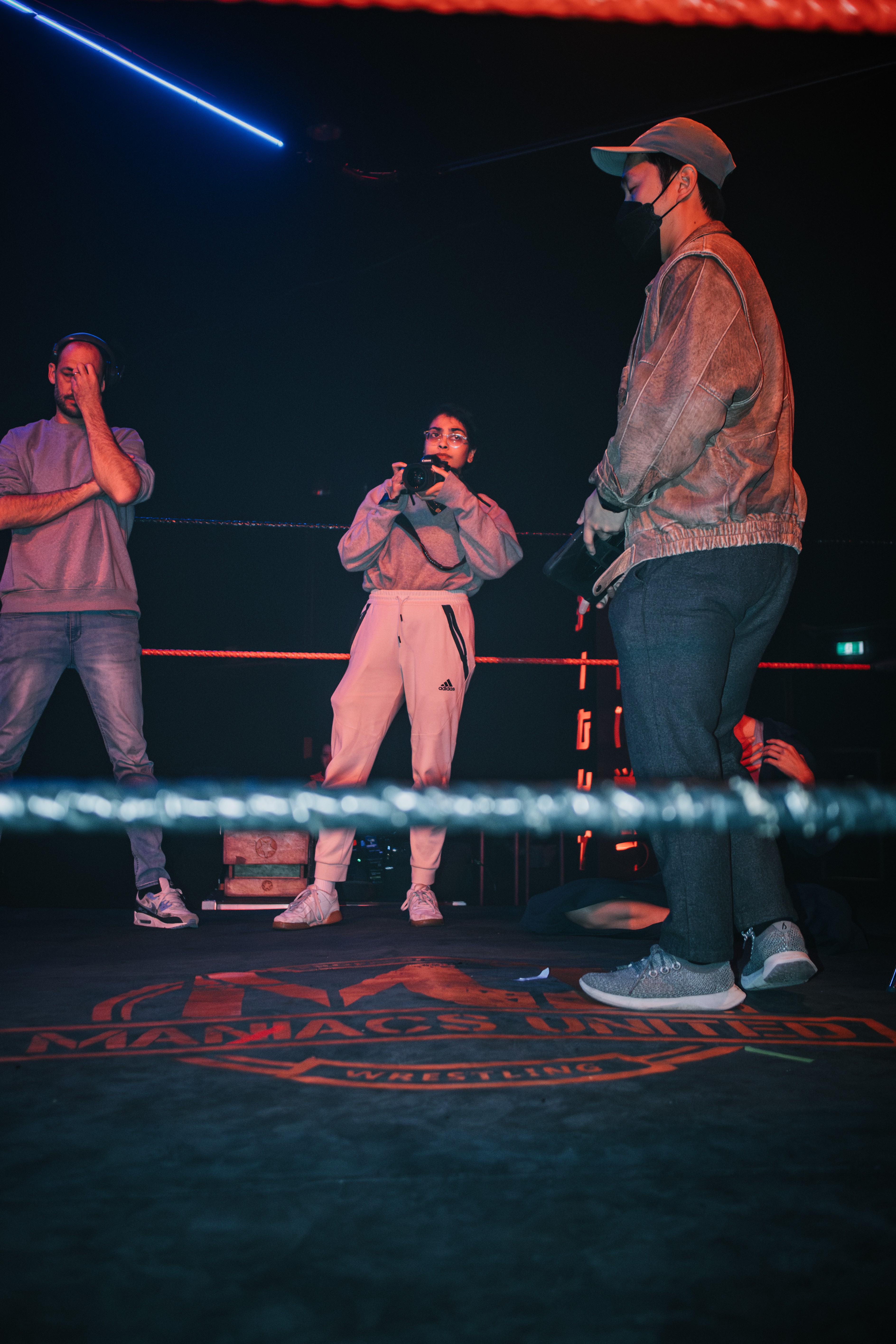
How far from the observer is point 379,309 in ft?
15.9

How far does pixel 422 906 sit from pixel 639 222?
189cm

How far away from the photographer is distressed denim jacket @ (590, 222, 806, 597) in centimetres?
156

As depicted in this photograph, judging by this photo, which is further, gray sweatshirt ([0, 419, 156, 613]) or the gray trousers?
gray sweatshirt ([0, 419, 156, 613])

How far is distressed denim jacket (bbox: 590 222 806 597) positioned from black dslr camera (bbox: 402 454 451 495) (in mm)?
1216

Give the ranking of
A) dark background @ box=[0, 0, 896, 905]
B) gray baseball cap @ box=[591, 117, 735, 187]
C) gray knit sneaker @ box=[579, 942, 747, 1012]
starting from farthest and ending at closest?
dark background @ box=[0, 0, 896, 905] < gray baseball cap @ box=[591, 117, 735, 187] < gray knit sneaker @ box=[579, 942, 747, 1012]

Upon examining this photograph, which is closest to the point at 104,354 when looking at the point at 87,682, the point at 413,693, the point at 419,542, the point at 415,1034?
the point at 87,682

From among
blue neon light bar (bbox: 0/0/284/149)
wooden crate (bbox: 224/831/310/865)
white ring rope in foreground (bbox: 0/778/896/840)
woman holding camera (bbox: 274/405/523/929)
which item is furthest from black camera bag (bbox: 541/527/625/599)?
blue neon light bar (bbox: 0/0/284/149)

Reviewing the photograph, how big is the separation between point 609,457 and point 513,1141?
1.17 m

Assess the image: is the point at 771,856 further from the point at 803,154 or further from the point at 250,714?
the point at 803,154

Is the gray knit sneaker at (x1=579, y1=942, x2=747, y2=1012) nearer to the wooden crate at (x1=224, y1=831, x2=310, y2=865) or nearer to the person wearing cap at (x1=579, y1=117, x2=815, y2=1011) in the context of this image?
the person wearing cap at (x1=579, y1=117, x2=815, y2=1011)

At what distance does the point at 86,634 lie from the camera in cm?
268

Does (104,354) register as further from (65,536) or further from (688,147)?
(688,147)

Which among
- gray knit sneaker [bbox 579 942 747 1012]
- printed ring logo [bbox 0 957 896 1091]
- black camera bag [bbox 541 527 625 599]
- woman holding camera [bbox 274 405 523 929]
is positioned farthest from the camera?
woman holding camera [bbox 274 405 523 929]

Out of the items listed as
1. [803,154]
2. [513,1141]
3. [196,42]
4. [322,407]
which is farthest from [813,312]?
[513,1141]
